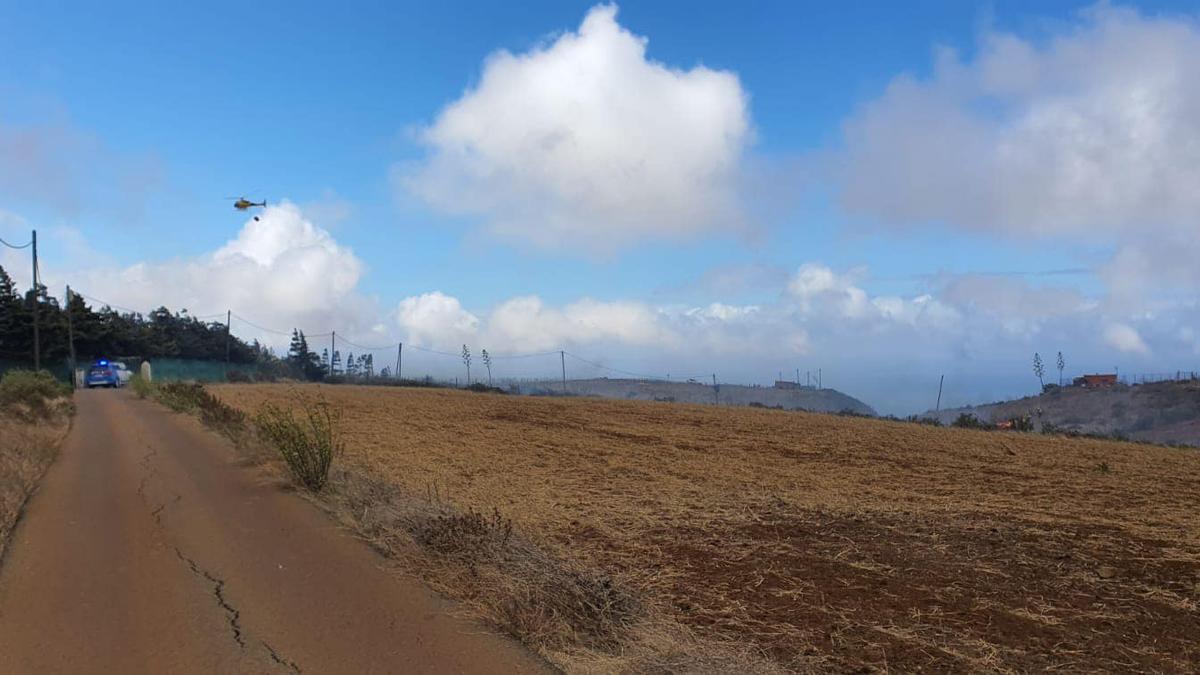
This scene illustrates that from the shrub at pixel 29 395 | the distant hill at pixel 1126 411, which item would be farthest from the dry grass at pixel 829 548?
the distant hill at pixel 1126 411

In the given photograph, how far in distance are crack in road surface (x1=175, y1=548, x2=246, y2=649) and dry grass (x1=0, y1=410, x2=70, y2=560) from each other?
1933mm

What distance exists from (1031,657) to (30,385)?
3217 cm

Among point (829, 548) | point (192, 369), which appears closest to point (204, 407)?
point (829, 548)

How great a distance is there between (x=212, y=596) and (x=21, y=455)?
1151 centimetres

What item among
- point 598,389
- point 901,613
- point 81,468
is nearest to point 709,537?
point 901,613

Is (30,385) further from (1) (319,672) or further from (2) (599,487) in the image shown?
(1) (319,672)

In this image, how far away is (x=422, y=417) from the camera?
104 ft

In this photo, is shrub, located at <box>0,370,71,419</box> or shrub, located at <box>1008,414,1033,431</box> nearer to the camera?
shrub, located at <box>0,370,71,419</box>

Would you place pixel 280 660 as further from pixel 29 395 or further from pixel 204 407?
pixel 29 395

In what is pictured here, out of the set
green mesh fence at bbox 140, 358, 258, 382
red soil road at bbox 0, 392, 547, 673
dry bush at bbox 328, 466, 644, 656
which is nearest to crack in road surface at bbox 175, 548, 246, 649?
red soil road at bbox 0, 392, 547, 673

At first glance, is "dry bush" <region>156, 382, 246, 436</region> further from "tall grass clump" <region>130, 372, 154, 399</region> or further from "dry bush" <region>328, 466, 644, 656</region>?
"dry bush" <region>328, 466, 644, 656</region>

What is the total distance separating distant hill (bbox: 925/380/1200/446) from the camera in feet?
124

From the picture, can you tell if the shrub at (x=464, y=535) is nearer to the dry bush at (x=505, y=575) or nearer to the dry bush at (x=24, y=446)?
the dry bush at (x=505, y=575)

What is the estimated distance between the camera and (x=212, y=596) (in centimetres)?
731
